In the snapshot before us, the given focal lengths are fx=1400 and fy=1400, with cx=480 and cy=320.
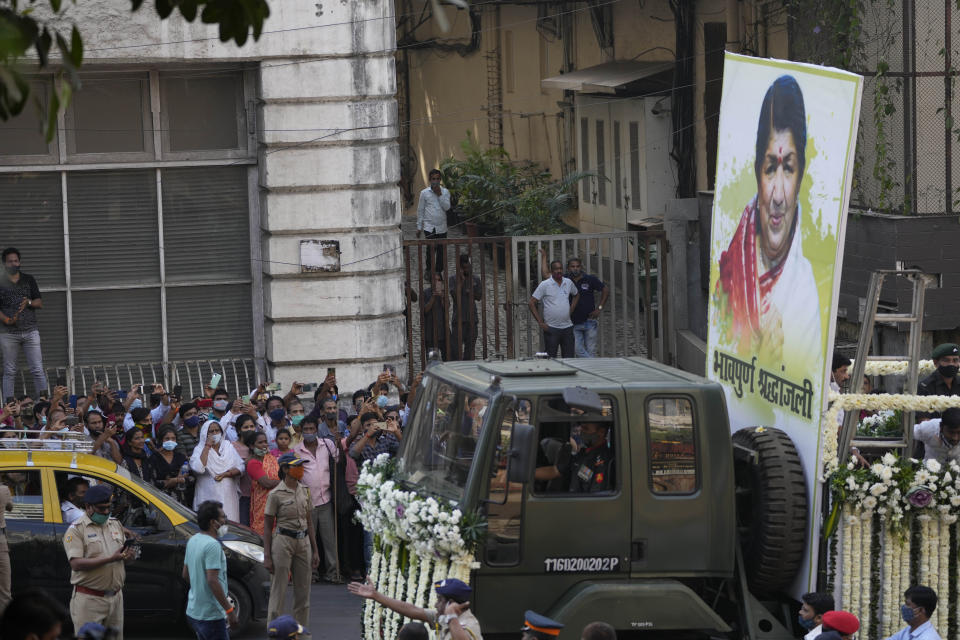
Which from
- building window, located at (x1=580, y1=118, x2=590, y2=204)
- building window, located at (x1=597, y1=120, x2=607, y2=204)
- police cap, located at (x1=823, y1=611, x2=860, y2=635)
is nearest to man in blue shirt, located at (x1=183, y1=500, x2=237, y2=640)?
police cap, located at (x1=823, y1=611, x2=860, y2=635)

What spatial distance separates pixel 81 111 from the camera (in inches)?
697

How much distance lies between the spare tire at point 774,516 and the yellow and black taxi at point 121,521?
504cm

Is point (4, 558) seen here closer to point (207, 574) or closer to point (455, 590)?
point (207, 574)

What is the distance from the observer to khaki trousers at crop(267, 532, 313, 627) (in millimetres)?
11328

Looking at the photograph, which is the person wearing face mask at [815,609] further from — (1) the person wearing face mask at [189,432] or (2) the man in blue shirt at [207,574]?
(1) the person wearing face mask at [189,432]

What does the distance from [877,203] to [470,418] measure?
1052cm

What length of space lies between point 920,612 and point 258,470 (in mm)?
7091

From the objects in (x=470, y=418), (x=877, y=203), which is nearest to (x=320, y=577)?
(x=470, y=418)

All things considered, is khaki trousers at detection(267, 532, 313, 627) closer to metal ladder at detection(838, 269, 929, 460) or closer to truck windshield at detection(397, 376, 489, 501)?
truck windshield at detection(397, 376, 489, 501)

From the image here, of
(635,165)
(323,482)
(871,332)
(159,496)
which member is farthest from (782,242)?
(635,165)

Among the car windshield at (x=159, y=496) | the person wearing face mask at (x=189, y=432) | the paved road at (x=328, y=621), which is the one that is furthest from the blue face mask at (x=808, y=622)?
the person wearing face mask at (x=189, y=432)

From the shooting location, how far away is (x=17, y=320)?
17375 millimetres

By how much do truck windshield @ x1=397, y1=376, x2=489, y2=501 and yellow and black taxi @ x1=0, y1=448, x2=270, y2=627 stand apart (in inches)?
133

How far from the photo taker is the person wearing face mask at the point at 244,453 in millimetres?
13578
